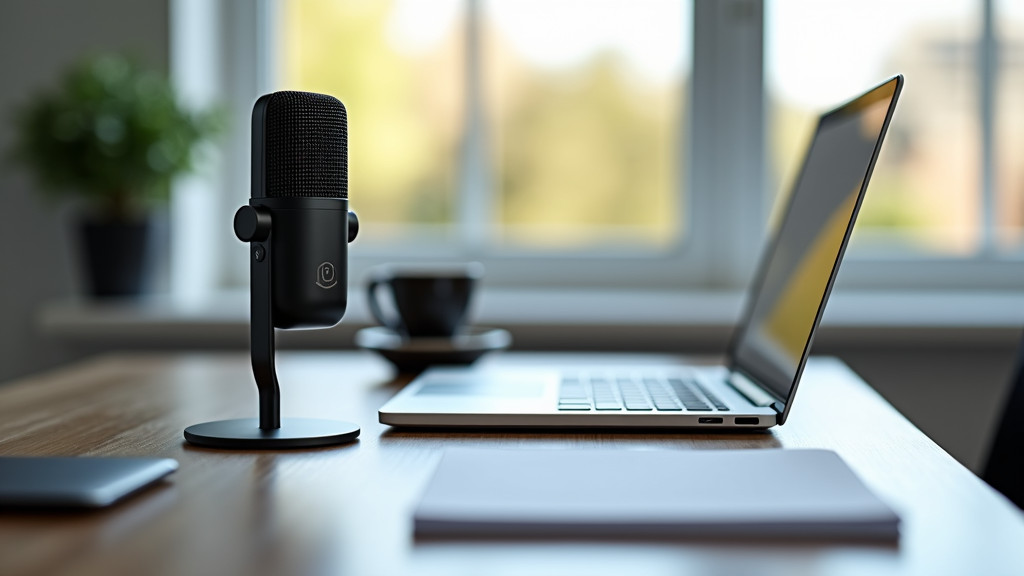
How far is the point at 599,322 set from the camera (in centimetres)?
182

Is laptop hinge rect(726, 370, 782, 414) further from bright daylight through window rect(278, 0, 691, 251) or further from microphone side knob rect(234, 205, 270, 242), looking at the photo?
bright daylight through window rect(278, 0, 691, 251)

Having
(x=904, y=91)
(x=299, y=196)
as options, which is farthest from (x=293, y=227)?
(x=904, y=91)

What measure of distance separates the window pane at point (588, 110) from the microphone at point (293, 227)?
1485mm

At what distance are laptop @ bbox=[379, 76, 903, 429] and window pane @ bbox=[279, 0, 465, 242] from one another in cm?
107

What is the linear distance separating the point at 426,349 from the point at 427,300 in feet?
0.29

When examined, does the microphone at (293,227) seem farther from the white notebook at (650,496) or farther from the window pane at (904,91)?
the window pane at (904,91)

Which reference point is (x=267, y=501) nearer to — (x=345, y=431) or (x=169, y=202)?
(x=345, y=431)

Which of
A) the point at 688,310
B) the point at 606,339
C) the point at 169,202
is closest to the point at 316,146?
the point at 606,339

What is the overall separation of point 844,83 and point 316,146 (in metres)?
1.70

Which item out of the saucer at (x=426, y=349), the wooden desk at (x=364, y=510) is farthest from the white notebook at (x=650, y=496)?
the saucer at (x=426, y=349)

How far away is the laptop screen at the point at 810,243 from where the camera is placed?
0.89 meters

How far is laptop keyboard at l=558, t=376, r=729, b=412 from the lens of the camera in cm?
93

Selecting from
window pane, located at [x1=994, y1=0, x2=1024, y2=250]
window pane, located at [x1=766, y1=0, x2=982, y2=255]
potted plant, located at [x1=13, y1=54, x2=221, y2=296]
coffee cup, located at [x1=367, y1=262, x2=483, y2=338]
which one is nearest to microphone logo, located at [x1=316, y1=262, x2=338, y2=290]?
coffee cup, located at [x1=367, y1=262, x2=483, y2=338]

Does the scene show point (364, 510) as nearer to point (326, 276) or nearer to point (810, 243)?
point (326, 276)
